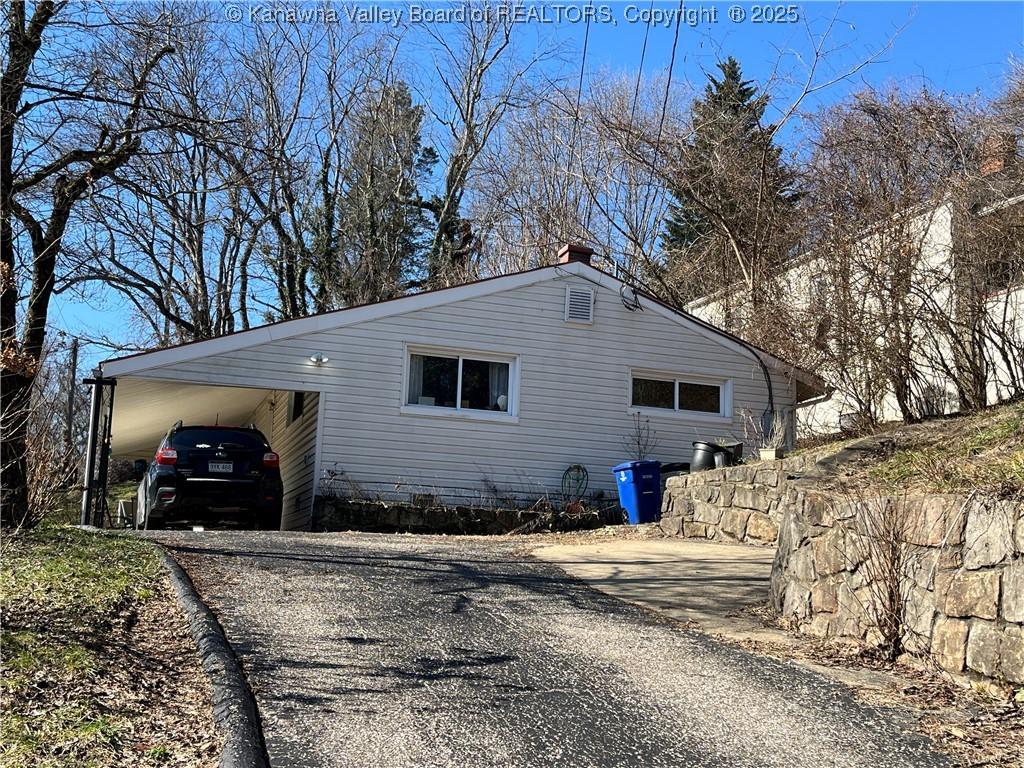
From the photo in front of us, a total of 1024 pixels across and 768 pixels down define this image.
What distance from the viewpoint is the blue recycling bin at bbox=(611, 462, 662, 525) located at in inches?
579

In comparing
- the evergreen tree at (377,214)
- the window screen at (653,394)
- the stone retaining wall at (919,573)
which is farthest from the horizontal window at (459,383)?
the evergreen tree at (377,214)

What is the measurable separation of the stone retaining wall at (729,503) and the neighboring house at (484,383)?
2.95m

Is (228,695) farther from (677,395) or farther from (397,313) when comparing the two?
(677,395)

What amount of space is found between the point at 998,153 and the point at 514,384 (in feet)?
26.9

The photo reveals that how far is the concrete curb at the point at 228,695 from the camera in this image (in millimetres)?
3709

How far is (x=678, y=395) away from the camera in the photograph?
17219 millimetres

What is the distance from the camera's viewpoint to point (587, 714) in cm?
461

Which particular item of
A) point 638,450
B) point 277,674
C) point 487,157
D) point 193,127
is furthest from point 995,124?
point 487,157

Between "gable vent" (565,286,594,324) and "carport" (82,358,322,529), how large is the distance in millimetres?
4591

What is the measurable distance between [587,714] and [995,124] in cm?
945

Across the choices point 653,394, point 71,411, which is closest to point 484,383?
point 653,394

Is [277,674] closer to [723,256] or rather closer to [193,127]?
[193,127]

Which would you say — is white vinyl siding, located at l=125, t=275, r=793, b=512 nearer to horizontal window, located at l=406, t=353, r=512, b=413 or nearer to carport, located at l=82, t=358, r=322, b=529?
carport, located at l=82, t=358, r=322, b=529

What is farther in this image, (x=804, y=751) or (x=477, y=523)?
(x=477, y=523)
